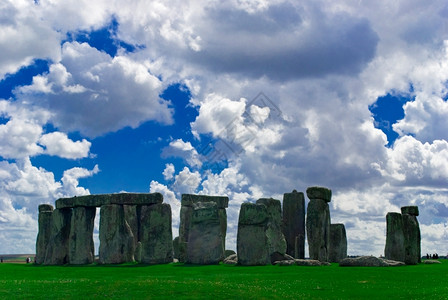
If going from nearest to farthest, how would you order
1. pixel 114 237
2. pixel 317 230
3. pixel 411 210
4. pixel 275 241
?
pixel 275 241
pixel 411 210
pixel 317 230
pixel 114 237

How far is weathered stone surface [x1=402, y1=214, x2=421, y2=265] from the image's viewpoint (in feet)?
99.4

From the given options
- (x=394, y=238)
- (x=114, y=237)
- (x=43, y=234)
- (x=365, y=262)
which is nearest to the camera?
(x=365, y=262)

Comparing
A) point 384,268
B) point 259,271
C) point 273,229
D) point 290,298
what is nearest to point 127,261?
point 273,229

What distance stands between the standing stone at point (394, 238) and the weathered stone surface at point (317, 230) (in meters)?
3.22

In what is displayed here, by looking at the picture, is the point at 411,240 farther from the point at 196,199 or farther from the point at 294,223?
the point at 196,199

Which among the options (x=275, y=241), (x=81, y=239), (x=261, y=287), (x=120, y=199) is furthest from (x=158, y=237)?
(x=261, y=287)

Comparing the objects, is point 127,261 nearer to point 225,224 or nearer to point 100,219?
point 100,219

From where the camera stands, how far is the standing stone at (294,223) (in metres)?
33.3

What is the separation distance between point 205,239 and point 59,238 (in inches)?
397

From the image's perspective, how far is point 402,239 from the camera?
99.7 feet

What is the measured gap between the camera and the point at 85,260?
33125 millimetres

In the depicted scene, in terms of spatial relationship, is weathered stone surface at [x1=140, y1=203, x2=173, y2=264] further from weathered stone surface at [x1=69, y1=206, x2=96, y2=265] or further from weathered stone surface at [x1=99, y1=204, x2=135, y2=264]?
weathered stone surface at [x1=69, y1=206, x2=96, y2=265]

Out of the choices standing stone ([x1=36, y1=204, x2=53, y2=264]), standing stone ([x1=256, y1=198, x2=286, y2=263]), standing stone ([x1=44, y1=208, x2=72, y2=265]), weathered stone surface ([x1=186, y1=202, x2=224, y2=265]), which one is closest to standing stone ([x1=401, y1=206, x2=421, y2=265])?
standing stone ([x1=256, y1=198, x2=286, y2=263])

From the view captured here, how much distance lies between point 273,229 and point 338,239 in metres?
6.70
